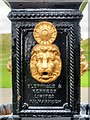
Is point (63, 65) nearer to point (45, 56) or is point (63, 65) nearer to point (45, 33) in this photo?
point (45, 56)

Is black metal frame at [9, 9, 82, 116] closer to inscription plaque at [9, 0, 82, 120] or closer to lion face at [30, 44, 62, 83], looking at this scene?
inscription plaque at [9, 0, 82, 120]

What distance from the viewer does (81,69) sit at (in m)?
4.09

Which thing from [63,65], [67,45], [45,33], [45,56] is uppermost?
[45,33]

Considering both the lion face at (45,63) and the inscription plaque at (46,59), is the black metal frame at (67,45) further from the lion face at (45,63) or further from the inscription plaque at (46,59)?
the lion face at (45,63)

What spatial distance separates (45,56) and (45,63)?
0.08 m

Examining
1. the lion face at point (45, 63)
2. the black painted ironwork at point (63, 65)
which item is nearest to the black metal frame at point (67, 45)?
the black painted ironwork at point (63, 65)

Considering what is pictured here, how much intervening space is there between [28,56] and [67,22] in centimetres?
57

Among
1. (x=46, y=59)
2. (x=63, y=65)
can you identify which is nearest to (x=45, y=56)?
(x=46, y=59)

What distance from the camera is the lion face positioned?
3842mm

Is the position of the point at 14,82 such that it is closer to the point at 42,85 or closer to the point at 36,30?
the point at 42,85

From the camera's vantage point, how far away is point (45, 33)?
3.84 metres

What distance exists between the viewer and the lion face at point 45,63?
384 cm

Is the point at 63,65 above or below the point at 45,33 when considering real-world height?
below

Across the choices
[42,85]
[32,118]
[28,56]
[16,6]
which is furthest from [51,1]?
[32,118]
